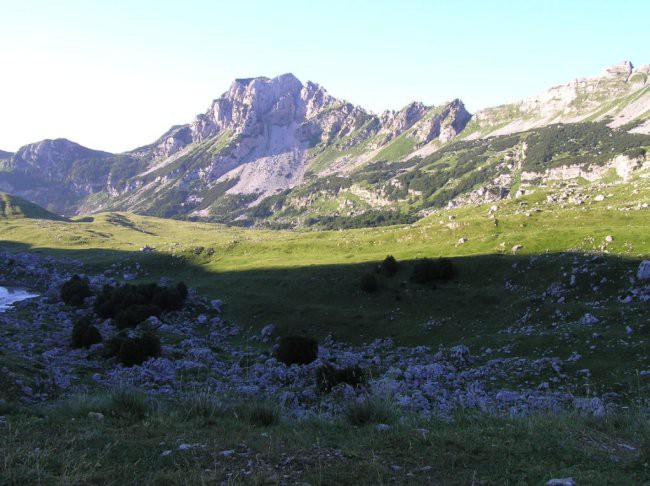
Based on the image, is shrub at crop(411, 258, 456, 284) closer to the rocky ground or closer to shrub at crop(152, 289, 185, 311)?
the rocky ground

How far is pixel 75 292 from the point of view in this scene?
65625mm

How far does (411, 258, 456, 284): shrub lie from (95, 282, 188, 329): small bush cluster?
108 feet

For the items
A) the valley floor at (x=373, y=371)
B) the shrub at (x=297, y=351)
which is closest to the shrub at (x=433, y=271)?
the valley floor at (x=373, y=371)

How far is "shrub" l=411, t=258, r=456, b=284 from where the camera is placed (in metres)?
57.8

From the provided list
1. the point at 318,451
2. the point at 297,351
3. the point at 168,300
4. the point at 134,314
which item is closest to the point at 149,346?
the point at 297,351

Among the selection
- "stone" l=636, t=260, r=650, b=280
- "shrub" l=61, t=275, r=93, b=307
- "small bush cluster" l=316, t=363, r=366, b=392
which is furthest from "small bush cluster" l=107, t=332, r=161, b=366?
"stone" l=636, t=260, r=650, b=280

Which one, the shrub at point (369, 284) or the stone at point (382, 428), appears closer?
the stone at point (382, 428)

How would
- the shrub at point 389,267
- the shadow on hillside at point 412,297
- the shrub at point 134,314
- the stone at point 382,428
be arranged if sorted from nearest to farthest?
the stone at point 382,428
the shadow on hillside at point 412,297
the shrub at point 134,314
the shrub at point 389,267

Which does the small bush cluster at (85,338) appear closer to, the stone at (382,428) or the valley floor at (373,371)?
the valley floor at (373,371)

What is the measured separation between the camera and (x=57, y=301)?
65.7m

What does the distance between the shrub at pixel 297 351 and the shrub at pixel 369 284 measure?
22563 mm

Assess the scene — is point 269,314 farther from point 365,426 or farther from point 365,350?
point 365,426

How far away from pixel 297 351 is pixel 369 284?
24.4 meters

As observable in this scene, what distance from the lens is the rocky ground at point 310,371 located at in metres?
20.1
